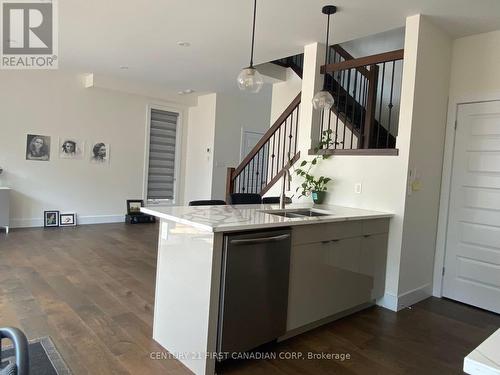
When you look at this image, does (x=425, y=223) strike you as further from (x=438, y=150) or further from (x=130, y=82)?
(x=130, y=82)

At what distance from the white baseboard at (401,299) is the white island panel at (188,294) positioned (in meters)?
2.02

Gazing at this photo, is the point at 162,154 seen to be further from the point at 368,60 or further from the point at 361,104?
the point at 368,60

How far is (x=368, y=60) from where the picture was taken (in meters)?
3.74

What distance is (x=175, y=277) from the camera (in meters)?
2.40

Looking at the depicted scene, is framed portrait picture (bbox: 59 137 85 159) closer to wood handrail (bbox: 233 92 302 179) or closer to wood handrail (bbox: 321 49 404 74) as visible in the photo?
wood handrail (bbox: 233 92 302 179)

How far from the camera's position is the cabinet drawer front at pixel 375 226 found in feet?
10.5

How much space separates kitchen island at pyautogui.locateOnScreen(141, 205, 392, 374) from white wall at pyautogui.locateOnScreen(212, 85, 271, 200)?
4.63 meters

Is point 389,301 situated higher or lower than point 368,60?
lower


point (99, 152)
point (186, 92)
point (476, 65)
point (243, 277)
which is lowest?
point (243, 277)

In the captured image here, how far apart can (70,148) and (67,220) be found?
1333mm

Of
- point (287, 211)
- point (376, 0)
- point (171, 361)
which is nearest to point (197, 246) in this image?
point (171, 361)

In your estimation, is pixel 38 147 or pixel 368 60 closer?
pixel 368 60

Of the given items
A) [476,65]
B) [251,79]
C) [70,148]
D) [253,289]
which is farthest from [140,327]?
[70,148]

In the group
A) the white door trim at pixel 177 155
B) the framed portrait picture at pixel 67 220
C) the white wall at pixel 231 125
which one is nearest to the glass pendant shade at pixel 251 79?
the white wall at pixel 231 125
